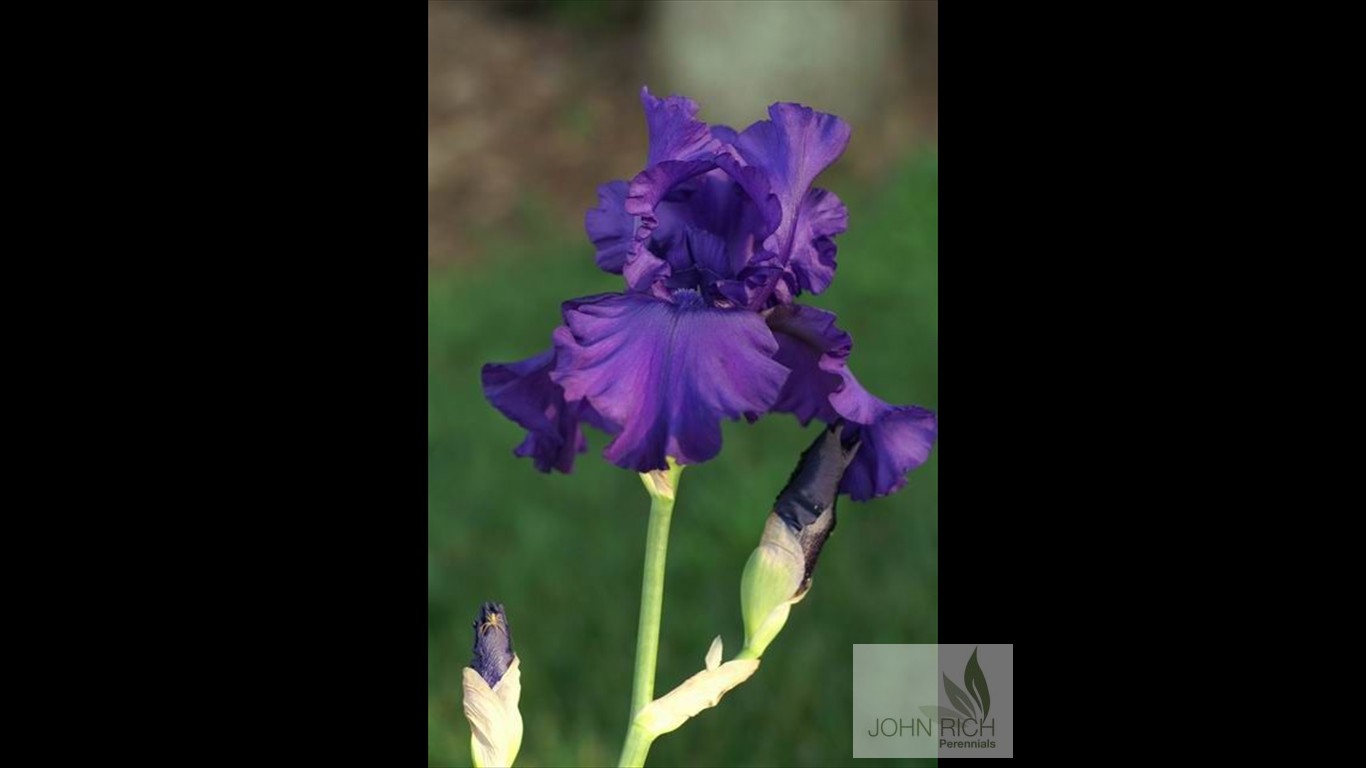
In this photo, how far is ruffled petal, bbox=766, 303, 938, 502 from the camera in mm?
955

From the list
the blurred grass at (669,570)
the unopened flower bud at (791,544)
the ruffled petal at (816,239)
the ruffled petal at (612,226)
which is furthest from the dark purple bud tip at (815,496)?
the blurred grass at (669,570)

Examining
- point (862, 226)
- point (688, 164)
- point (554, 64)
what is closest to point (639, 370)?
point (688, 164)

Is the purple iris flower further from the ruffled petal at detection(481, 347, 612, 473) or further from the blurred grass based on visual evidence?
the blurred grass

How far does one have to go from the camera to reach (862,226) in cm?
377

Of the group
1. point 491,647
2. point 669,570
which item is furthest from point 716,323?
point 669,570

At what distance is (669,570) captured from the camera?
216 cm

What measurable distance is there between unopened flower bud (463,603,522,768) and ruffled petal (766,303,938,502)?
10.7 inches

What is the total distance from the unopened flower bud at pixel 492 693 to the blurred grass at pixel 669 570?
0.65m
